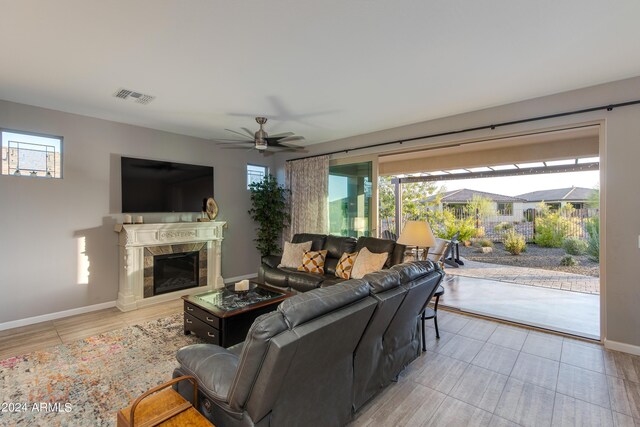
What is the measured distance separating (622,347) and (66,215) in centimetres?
669

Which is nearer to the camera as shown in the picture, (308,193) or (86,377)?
(86,377)

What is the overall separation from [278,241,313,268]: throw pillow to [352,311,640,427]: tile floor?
228 cm

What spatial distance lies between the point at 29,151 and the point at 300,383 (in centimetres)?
453

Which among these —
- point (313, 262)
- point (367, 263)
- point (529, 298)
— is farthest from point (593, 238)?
point (313, 262)

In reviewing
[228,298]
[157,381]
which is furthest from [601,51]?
[157,381]

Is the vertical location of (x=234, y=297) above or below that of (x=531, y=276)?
above

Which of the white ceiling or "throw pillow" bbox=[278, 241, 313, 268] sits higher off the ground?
the white ceiling

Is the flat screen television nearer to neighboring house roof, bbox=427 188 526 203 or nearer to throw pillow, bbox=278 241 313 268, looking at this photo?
throw pillow, bbox=278 241 313 268

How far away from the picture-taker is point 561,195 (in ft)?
21.5

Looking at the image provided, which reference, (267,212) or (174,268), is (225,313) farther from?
(267,212)

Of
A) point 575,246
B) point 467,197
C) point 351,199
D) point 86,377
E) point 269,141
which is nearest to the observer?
point 86,377

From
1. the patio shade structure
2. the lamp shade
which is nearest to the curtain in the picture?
the lamp shade

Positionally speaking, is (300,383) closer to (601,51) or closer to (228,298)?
(228,298)

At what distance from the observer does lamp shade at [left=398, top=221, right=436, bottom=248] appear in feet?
11.4
